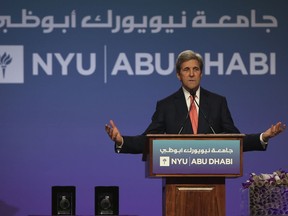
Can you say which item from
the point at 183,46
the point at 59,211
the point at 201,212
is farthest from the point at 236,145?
the point at 183,46

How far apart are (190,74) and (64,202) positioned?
106 cm

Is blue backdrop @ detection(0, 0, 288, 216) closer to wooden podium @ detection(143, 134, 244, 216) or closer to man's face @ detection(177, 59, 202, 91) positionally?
man's face @ detection(177, 59, 202, 91)

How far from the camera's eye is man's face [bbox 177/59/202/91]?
3992mm

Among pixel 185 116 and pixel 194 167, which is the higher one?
pixel 185 116

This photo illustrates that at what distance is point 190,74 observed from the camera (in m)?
3.99

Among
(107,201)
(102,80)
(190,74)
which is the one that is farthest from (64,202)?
(102,80)

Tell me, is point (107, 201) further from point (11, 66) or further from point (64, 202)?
point (11, 66)

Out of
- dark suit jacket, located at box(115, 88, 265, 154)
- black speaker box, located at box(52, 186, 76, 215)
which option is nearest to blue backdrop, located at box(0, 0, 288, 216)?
black speaker box, located at box(52, 186, 76, 215)

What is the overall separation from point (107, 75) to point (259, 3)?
1338mm

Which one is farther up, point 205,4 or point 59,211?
point 205,4

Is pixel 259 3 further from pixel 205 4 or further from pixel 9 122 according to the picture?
pixel 9 122

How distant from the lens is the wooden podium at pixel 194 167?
11.5 ft

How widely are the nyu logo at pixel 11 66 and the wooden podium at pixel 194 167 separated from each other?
2.50 m

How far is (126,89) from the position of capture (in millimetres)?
5816
